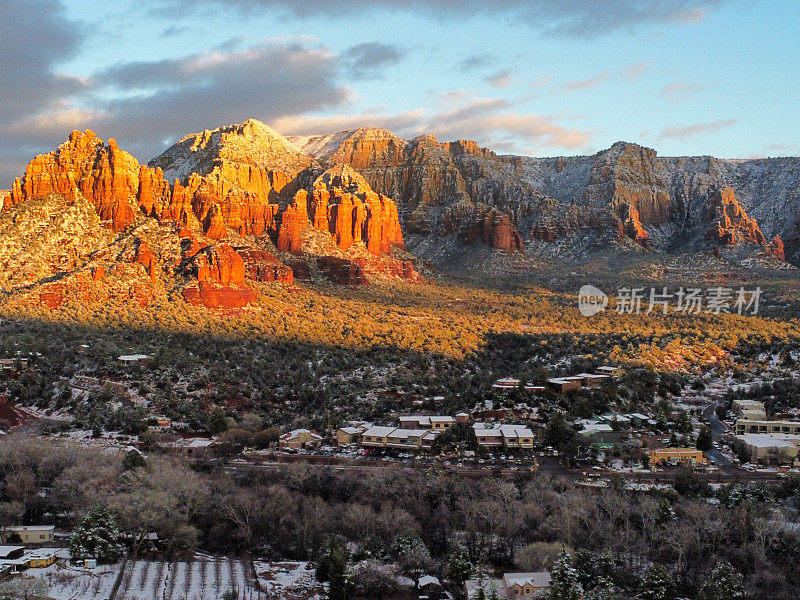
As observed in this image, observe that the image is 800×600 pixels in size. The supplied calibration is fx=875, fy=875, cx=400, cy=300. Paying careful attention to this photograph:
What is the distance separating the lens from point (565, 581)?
35125 millimetres

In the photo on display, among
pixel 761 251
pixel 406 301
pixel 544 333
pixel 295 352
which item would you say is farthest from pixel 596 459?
pixel 761 251

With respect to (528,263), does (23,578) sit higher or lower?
lower

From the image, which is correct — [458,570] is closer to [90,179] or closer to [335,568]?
[335,568]

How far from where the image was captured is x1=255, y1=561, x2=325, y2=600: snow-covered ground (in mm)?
37531

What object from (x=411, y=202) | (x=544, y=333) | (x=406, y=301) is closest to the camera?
(x=544, y=333)

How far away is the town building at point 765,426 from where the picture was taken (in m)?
59.0

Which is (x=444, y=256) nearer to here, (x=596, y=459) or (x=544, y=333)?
(x=544, y=333)

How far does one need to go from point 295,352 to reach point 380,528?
43695 millimetres

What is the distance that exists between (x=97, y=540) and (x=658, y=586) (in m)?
25.0

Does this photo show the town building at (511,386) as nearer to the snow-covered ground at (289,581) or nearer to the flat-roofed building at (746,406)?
the flat-roofed building at (746,406)

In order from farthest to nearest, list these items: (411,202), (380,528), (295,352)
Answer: (411,202), (295,352), (380,528)

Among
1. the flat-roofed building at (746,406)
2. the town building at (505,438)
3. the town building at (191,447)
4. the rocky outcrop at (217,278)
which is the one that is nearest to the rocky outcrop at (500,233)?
the rocky outcrop at (217,278)

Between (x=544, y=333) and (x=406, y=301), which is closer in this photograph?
(x=544, y=333)

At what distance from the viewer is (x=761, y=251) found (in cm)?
16488
